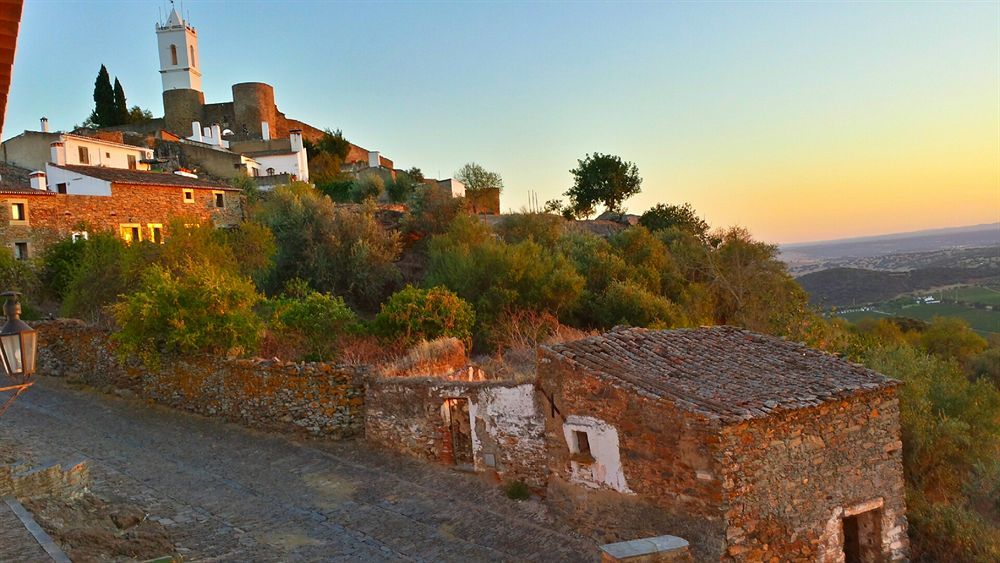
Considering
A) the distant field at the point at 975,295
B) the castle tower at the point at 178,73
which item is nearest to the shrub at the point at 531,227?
the castle tower at the point at 178,73

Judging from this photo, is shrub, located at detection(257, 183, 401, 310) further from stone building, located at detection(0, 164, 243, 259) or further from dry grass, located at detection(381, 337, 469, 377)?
dry grass, located at detection(381, 337, 469, 377)

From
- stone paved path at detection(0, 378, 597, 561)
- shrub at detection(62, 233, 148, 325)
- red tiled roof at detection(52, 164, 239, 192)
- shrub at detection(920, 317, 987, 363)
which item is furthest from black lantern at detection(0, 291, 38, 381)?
shrub at detection(920, 317, 987, 363)

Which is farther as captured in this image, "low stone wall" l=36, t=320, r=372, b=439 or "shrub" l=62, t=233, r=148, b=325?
"shrub" l=62, t=233, r=148, b=325

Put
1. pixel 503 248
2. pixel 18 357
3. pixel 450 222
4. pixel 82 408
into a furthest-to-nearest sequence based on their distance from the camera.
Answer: pixel 450 222, pixel 503 248, pixel 82 408, pixel 18 357

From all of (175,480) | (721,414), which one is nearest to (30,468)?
(175,480)

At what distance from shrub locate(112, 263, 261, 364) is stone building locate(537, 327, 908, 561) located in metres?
7.54

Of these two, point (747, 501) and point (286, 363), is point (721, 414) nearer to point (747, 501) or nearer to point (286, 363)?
point (747, 501)

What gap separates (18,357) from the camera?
5578 millimetres

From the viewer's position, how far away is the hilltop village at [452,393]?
8.25 metres

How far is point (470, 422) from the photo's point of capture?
1090cm

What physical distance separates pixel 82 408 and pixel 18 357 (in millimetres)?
10596

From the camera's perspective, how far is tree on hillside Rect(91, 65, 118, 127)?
157ft

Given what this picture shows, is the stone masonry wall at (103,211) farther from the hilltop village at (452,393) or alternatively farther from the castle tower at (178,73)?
the castle tower at (178,73)

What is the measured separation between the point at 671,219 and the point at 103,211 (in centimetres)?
2539
